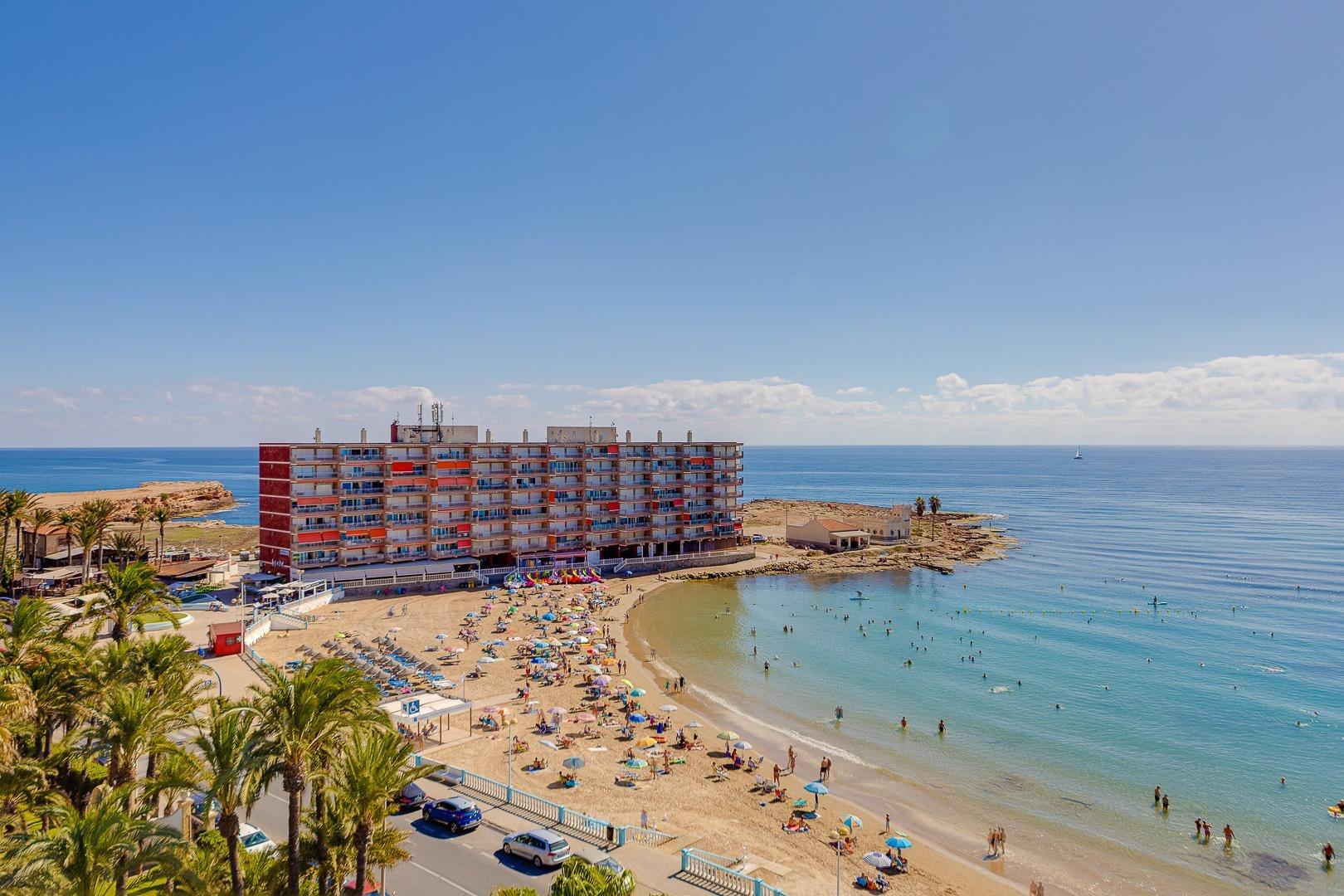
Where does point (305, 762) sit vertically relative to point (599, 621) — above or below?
above

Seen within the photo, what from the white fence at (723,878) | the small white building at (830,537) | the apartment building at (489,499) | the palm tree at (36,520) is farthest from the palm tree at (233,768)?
the small white building at (830,537)

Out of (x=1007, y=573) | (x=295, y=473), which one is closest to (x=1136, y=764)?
(x=1007, y=573)

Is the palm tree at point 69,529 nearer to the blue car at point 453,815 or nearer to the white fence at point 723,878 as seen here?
the blue car at point 453,815

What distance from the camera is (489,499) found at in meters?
97.8

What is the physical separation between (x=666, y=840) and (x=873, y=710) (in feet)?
93.6

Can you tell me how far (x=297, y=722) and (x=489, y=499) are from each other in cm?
7849

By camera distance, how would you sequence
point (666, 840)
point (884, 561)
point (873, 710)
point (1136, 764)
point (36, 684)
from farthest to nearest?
point (884, 561) < point (873, 710) < point (1136, 764) < point (666, 840) < point (36, 684)

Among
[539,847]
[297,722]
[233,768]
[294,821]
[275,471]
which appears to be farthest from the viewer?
[275,471]

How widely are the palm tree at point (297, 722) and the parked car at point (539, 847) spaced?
397 inches

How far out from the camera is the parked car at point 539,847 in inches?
1148

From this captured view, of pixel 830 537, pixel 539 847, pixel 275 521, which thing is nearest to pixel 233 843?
pixel 539 847

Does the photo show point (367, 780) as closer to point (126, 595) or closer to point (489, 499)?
point (126, 595)

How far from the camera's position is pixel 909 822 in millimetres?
40562

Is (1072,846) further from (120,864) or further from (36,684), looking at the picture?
(36,684)
